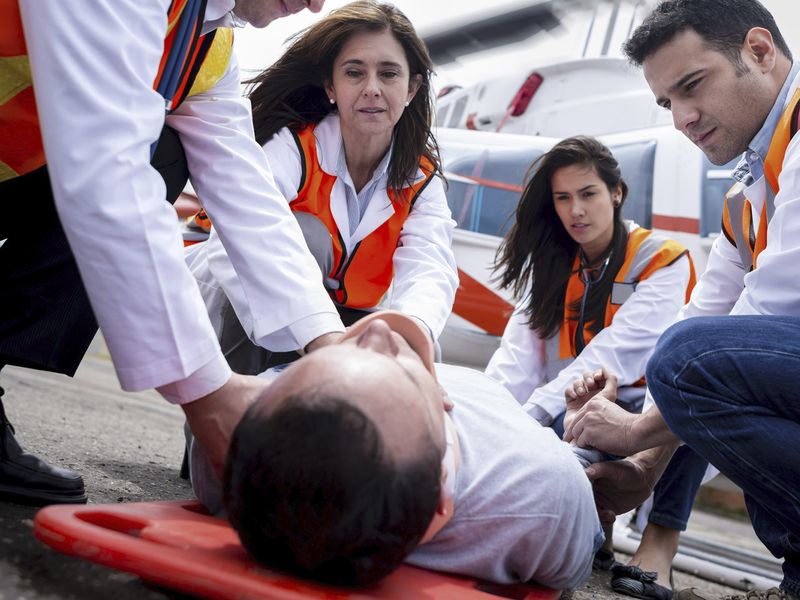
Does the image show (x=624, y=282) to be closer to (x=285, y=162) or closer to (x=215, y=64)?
(x=285, y=162)

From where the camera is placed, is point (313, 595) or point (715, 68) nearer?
point (313, 595)

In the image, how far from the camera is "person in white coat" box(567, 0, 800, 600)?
4.72ft

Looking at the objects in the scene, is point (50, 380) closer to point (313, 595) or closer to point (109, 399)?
point (109, 399)

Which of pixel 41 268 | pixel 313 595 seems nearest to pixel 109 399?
pixel 41 268

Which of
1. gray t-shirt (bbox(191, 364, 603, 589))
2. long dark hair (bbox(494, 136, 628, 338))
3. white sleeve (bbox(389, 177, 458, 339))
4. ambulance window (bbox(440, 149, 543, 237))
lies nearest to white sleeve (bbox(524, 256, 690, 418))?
long dark hair (bbox(494, 136, 628, 338))

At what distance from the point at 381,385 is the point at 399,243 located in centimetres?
153

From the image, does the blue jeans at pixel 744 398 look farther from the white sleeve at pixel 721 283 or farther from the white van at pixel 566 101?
the white van at pixel 566 101

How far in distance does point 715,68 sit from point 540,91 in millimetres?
3882

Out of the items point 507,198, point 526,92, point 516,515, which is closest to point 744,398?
point 516,515

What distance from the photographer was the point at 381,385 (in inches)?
37.2

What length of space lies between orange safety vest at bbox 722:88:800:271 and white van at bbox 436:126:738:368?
1930 mm

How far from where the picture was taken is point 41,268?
5.04 ft

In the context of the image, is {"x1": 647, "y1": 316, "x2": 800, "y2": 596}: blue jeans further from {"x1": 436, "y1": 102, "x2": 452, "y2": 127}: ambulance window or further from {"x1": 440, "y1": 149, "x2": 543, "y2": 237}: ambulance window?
{"x1": 436, "y1": 102, "x2": 452, "y2": 127}: ambulance window

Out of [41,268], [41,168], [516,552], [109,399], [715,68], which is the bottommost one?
[109,399]
